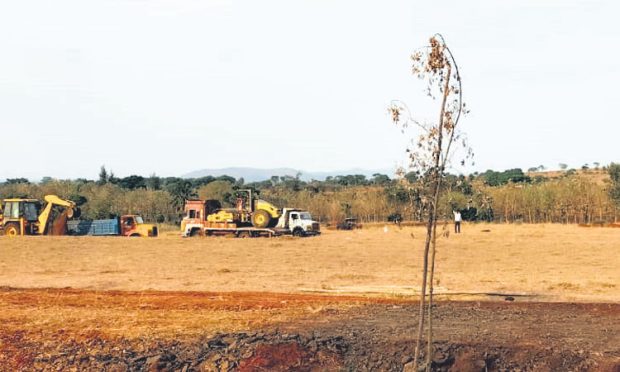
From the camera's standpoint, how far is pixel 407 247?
34.9m

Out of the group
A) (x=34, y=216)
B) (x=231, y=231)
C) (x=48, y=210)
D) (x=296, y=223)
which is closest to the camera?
(x=231, y=231)

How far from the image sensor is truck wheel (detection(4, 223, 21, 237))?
4412cm

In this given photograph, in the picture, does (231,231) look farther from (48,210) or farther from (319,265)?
(319,265)

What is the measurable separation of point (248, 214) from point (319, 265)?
759 inches

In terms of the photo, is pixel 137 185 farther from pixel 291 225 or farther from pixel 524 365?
pixel 524 365

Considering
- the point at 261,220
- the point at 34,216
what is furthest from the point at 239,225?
the point at 34,216

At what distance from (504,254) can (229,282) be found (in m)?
13.6

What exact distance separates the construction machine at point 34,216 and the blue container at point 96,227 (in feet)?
2.96

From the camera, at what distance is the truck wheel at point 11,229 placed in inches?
1737

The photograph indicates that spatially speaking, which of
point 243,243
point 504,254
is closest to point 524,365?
point 504,254

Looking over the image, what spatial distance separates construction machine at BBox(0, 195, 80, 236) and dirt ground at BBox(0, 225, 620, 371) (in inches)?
637

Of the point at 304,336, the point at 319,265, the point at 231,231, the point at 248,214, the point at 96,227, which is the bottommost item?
the point at 304,336

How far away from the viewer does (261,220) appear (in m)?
43.8

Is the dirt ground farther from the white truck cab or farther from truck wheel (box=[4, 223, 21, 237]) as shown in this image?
truck wheel (box=[4, 223, 21, 237])
